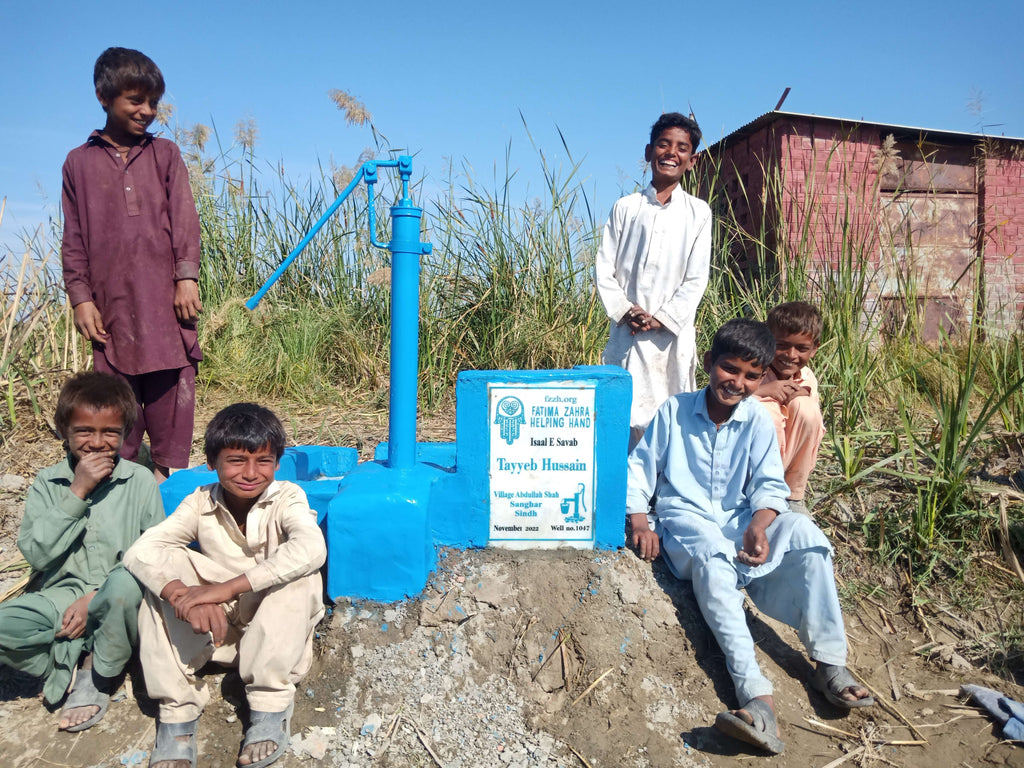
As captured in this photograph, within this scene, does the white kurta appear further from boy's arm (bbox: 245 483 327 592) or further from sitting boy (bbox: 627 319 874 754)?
boy's arm (bbox: 245 483 327 592)

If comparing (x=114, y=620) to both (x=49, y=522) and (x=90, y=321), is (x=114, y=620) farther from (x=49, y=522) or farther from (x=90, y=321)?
(x=90, y=321)

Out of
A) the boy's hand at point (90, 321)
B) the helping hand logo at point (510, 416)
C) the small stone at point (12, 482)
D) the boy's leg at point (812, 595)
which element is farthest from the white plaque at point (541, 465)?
the small stone at point (12, 482)

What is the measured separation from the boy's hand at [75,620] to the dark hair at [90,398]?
508 mm

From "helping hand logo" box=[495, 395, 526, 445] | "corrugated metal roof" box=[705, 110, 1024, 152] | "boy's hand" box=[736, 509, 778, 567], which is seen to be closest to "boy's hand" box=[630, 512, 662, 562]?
"boy's hand" box=[736, 509, 778, 567]

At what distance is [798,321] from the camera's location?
298 centimetres

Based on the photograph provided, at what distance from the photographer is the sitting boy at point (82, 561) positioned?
6.96ft

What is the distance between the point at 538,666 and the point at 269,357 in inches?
134

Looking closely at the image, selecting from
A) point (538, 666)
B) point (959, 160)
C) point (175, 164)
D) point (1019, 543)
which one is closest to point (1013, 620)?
point (1019, 543)

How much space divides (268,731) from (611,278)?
227 centimetres

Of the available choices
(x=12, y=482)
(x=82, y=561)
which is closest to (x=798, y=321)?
(x=82, y=561)

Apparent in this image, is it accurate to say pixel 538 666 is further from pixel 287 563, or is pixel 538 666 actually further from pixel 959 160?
pixel 959 160

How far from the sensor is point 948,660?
266 cm

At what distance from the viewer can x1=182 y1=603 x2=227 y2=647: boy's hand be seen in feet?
6.35

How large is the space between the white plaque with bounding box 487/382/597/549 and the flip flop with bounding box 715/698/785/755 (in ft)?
2.55
